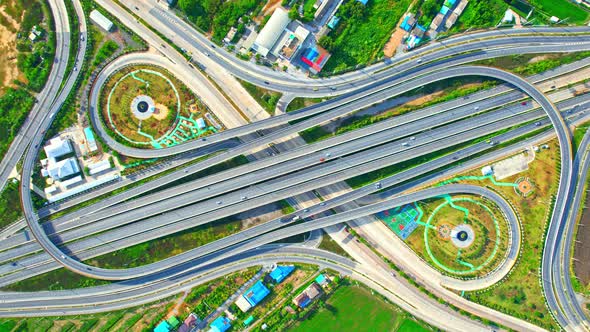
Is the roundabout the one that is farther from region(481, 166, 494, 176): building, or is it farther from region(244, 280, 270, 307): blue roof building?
region(481, 166, 494, 176): building

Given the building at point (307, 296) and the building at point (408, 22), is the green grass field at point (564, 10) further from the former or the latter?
the building at point (307, 296)

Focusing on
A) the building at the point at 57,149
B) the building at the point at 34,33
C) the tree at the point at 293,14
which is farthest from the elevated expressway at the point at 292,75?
the building at the point at 57,149

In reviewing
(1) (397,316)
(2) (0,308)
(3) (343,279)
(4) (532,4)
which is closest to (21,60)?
(2) (0,308)

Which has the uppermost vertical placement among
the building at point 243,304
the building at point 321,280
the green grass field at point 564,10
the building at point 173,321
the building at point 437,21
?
the green grass field at point 564,10

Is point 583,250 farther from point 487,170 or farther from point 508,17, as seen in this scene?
point 508,17

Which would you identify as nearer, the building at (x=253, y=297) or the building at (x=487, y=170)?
the building at (x=253, y=297)

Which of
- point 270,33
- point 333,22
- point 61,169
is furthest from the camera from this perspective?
point 333,22

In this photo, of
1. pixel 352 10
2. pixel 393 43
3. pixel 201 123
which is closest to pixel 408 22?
pixel 393 43
